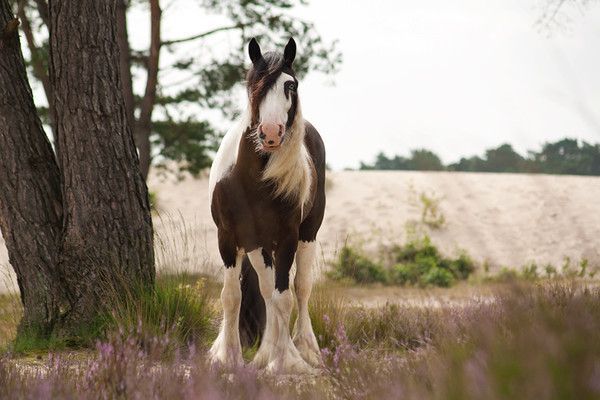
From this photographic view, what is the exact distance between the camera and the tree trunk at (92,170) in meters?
7.14

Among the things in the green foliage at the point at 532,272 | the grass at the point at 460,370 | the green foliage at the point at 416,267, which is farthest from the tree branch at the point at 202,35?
the grass at the point at 460,370

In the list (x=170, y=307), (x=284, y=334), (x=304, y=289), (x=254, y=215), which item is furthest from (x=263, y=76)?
(x=170, y=307)

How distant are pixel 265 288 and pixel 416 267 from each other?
39.4 feet

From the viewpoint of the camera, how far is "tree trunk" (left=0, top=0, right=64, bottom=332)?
24.1 ft

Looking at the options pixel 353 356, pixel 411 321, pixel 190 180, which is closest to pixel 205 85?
pixel 411 321

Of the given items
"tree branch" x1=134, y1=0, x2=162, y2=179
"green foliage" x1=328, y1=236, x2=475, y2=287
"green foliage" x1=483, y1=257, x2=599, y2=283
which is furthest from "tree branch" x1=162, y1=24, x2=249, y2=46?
"green foliage" x1=483, y1=257, x2=599, y2=283

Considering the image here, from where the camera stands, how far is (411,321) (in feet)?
23.7

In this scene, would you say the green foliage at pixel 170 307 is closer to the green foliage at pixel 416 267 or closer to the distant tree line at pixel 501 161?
the distant tree line at pixel 501 161

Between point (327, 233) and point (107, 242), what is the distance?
576 inches

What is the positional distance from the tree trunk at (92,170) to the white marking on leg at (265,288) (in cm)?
149

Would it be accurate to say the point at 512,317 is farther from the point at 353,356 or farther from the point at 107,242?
the point at 107,242

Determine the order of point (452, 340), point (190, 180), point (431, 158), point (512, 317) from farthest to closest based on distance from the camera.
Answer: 1. point (190, 180)
2. point (452, 340)
3. point (431, 158)
4. point (512, 317)

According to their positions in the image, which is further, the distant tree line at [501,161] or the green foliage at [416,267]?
the green foliage at [416,267]

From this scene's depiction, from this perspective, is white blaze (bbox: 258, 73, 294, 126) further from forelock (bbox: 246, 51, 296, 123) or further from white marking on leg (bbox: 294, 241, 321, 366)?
white marking on leg (bbox: 294, 241, 321, 366)
